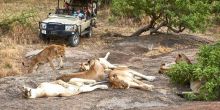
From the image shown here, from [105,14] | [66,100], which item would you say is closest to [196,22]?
[105,14]

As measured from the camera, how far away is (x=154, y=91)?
11359 mm

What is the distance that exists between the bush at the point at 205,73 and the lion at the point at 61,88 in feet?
5.80

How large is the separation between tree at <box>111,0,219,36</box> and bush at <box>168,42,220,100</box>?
8355 mm

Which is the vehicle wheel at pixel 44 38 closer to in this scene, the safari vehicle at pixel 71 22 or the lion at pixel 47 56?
the safari vehicle at pixel 71 22

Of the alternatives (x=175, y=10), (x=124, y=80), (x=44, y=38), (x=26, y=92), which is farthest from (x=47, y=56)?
(x=175, y=10)

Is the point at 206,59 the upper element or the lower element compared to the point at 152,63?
upper

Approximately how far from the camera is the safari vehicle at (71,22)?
19906 mm

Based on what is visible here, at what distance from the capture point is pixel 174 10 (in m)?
21.3

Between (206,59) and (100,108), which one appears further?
(206,59)

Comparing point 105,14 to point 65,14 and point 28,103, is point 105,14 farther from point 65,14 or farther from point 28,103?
point 28,103

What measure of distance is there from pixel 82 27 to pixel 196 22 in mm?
4496

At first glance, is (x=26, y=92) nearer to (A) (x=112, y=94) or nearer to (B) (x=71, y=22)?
(A) (x=112, y=94)

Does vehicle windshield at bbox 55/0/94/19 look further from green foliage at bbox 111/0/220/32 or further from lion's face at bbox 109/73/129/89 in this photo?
lion's face at bbox 109/73/129/89

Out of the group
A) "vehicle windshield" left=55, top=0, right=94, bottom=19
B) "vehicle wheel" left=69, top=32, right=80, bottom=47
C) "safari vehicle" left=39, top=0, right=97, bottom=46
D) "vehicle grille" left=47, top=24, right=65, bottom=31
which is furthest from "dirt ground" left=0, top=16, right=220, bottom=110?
"vehicle windshield" left=55, top=0, right=94, bottom=19
